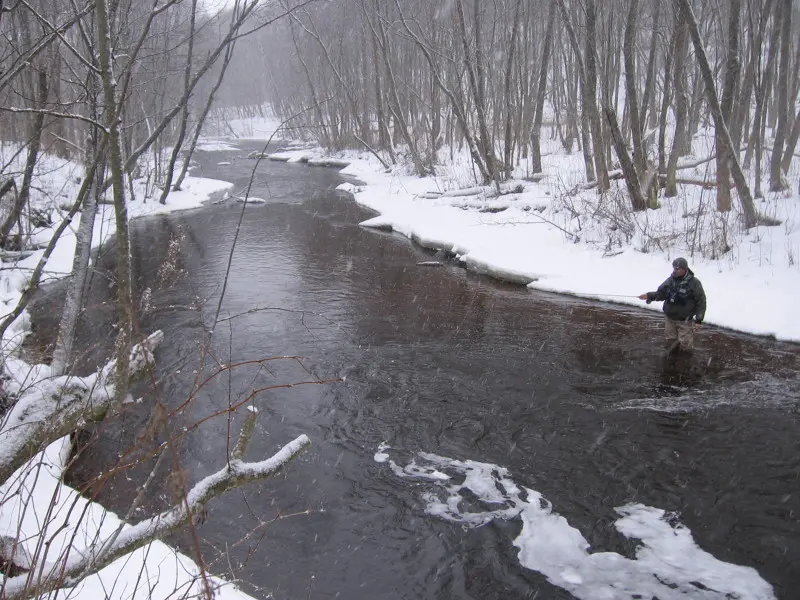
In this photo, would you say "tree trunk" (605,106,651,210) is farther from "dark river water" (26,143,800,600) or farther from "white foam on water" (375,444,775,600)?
"white foam on water" (375,444,775,600)

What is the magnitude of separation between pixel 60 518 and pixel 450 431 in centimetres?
411

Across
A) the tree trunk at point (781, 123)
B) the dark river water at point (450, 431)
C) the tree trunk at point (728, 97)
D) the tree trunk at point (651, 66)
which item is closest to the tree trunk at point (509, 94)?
the tree trunk at point (651, 66)

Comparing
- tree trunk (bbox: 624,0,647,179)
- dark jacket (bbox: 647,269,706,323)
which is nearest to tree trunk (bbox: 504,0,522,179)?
tree trunk (bbox: 624,0,647,179)

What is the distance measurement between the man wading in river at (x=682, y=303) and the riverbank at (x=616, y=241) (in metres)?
1.61

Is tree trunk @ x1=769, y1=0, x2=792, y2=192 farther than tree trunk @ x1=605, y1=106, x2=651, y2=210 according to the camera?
No

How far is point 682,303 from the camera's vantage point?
A: 8227 mm

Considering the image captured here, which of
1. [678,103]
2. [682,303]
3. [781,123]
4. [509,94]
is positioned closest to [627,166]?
[678,103]

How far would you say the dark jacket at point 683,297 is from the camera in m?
8.09

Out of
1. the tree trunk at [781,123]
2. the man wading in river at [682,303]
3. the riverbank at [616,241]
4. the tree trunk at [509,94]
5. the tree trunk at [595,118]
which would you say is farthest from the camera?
the tree trunk at [509,94]

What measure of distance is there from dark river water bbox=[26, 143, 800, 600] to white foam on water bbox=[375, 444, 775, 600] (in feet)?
0.14

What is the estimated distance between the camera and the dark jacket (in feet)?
26.5

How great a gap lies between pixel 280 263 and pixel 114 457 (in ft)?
26.4

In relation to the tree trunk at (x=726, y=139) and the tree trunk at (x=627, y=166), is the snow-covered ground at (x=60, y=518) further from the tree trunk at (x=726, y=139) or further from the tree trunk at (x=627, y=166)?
the tree trunk at (x=726, y=139)

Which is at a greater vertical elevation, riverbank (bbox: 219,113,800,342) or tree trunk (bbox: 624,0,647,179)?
tree trunk (bbox: 624,0,647,179)
